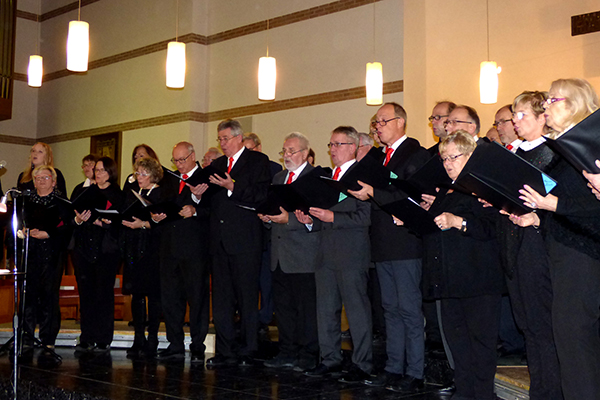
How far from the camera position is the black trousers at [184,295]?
4.54m

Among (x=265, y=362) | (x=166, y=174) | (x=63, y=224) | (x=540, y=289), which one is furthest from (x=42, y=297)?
(x=540, y=289)

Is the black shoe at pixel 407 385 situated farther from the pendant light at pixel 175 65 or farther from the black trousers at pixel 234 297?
the pendant light at pixel 175 65

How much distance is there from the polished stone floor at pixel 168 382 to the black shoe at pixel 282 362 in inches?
2.4

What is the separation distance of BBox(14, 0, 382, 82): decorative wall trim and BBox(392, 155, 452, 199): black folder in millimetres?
4564

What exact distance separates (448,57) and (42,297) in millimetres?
4570

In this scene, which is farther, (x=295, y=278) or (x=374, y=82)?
(x=374, y=82)

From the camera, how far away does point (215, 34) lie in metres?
9.06

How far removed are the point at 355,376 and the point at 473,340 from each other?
0.92 meters

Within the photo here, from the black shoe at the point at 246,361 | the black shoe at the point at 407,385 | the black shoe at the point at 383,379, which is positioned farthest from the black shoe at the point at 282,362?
the black shoe at the point at 407,385

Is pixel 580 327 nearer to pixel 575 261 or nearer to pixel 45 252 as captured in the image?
pixel 575 261

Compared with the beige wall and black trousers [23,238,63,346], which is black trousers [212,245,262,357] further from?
the beige wall

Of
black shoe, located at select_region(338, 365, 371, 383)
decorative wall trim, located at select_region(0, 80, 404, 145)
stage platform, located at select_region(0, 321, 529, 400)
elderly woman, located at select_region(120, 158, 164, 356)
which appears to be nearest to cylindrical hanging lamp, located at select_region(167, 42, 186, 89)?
decorative wall trim, located at select_region(0, 80, 404, 145)

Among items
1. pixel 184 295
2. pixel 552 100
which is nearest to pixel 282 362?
pixel 184 295

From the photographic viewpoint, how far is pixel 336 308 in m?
3.89
